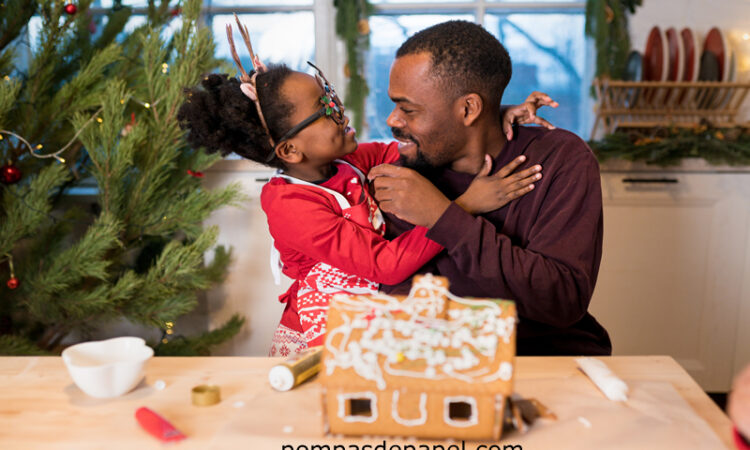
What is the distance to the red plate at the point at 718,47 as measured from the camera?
257 centimetres

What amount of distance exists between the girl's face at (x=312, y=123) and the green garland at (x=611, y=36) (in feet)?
5.52

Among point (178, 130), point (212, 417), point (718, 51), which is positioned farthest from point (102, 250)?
point (718, 51)

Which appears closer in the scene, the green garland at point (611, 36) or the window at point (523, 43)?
the green garland at point (611, 36)

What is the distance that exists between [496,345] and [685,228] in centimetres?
213

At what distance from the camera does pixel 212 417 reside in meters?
0.86

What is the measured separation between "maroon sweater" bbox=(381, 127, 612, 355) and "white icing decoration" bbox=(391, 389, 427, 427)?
47 centimetres

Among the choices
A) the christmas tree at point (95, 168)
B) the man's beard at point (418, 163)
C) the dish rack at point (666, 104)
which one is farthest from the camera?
the dish rack at point (666, 104)

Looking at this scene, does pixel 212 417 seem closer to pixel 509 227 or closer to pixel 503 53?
pixel 509 227

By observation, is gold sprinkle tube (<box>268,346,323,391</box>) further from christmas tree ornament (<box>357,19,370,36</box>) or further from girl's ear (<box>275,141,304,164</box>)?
christmas tree ornament (<box>357,19,370,36</box>)

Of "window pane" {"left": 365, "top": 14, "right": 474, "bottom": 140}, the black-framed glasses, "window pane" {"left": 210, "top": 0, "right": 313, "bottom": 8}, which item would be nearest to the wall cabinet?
"window pane" {"left": 365, "top": 14, "right": 474, "bottom": 140}

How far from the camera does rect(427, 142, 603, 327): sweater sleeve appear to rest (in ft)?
3.85

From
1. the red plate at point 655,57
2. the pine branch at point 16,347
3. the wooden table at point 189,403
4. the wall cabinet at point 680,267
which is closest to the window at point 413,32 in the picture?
the red plate at point 655,57

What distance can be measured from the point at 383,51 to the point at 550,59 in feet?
2.63

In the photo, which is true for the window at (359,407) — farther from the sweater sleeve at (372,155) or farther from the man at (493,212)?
the sweater sleeve at (372,155)
